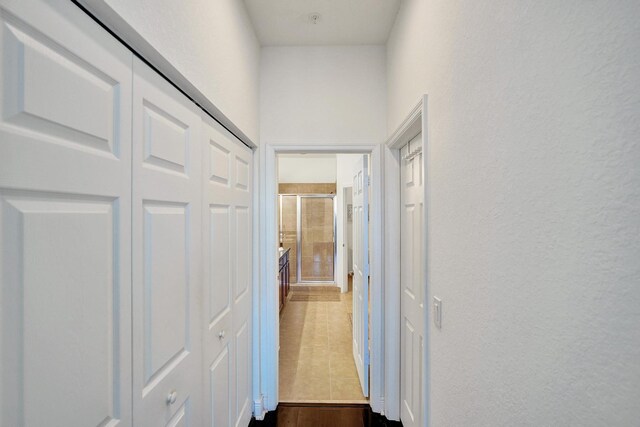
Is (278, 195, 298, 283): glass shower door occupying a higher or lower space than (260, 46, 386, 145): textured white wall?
lower

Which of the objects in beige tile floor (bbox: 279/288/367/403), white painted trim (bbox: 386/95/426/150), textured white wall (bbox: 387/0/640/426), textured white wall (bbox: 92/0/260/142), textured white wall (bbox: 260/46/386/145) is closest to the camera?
textured white wall (bbox: 387/0/640/426)

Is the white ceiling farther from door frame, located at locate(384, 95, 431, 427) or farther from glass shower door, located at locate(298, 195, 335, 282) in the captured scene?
glass shower door, located at locate(298, 195, 335, 282)

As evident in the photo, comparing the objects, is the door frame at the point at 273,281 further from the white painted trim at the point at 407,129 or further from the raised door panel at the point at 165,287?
the raised door panel at the point at 165,287

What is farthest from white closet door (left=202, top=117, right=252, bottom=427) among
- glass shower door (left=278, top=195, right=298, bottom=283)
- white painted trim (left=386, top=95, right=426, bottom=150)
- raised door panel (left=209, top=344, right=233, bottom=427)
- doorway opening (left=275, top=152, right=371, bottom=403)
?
glass shower door (left=278, top=195, right=298, bottom=283)

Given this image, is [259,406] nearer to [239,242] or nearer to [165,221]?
[239,242]

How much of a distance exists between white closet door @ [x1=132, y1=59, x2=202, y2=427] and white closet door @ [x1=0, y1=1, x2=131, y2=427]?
0.18ft

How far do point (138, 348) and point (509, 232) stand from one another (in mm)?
1035

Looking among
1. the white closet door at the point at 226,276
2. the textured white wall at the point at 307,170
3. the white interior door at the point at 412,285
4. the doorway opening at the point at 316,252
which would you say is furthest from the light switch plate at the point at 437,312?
the textured white wall at the point at 307,170

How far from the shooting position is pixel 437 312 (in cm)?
126

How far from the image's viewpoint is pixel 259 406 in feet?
7.16

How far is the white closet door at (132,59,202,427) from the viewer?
863 millimetres

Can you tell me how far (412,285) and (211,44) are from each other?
1.67 meters

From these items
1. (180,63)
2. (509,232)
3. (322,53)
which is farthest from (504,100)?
(322,53)

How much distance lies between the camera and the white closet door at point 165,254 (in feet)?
2.83
